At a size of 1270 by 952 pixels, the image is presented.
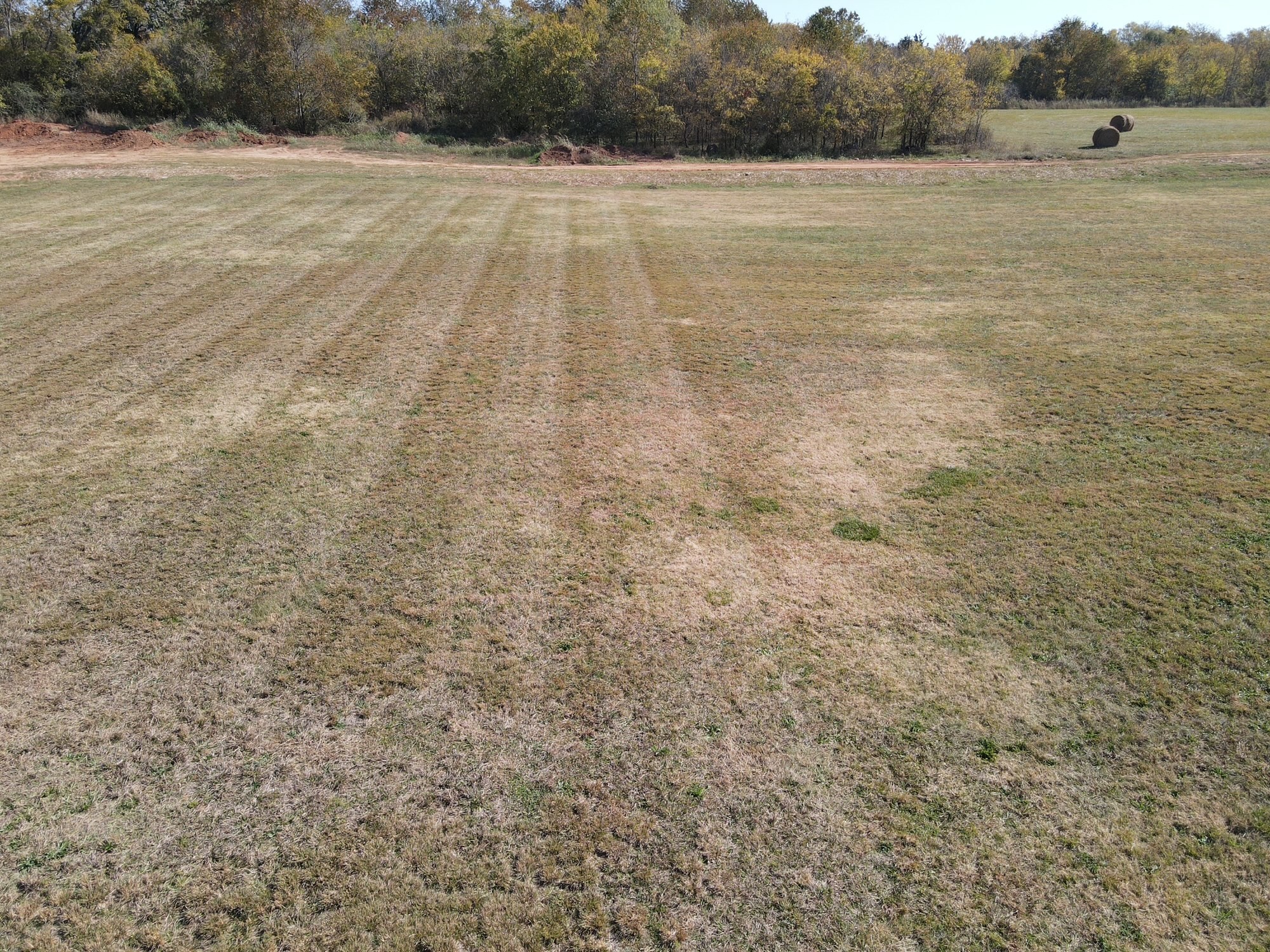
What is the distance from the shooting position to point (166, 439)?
26.3 feet

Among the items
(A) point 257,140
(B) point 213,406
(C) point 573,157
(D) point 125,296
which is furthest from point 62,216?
(C) point 573,157

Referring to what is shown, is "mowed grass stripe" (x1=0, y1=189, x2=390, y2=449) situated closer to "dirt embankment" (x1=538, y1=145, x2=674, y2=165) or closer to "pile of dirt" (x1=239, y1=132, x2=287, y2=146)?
"dirt embankment" (x1=538, y1=145, x2=674, y2=165)

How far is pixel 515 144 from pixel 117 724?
35.6 meters

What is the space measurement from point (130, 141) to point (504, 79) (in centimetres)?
1734

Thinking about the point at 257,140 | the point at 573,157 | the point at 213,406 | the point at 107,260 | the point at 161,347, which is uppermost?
the point at 257,140

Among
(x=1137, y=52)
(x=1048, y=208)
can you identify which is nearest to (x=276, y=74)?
(x=1048, y=208)

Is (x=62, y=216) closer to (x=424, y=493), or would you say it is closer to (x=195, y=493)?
(x=195, y=493)

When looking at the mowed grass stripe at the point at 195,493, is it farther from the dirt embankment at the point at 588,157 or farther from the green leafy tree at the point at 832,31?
the green leafy tree at the point at 832,31

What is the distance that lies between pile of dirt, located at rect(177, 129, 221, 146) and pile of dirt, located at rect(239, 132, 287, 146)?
979mm

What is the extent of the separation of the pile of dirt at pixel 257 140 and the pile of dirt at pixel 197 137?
98 cm

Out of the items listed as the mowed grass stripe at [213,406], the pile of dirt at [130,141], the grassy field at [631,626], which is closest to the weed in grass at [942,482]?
the grassy field at [631,626]

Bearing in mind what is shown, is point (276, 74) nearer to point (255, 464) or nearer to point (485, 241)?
point (485, 241)

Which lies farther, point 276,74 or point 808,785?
point 276,74

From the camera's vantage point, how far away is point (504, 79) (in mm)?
39625
